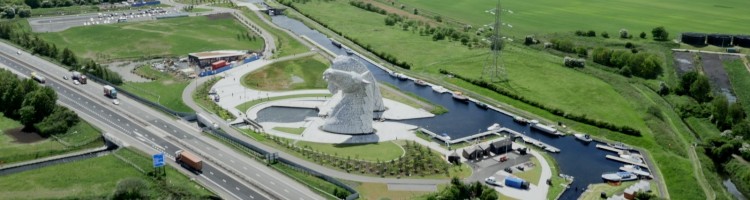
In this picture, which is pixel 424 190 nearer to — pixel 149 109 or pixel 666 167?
pixel 666 167

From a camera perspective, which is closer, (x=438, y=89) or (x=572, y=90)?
(x=572, y=90)

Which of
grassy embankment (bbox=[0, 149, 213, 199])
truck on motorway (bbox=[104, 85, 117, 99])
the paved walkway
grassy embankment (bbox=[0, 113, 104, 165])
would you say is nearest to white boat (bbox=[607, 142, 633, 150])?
the paved walkway

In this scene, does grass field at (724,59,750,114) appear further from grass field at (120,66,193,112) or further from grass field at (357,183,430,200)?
grass field at (120,66,193,112)

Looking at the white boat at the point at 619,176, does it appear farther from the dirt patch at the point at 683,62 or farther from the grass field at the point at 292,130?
the dirt patch at the point at 683,62

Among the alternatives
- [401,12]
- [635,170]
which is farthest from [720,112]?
[401,12]

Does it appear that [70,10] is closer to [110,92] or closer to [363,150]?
[110,92]

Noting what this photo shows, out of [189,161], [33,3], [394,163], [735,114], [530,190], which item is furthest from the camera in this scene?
[33,3]
